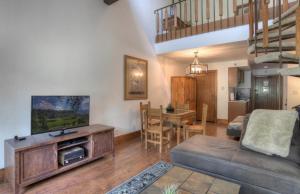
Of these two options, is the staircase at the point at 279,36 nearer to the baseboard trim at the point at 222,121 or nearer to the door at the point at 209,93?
the door at the point at 209,93

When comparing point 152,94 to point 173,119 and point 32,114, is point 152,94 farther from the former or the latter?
point 32,114

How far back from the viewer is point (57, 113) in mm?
2625

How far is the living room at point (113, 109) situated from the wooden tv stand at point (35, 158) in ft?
0.04

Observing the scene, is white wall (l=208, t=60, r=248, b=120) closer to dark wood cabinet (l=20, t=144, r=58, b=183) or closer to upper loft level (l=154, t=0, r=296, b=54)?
upper loft level (l=154, t=0, r=296, b=54)

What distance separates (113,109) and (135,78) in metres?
1.05

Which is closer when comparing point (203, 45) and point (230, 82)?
point (203, 45)

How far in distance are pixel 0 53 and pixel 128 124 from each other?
2.79 metres

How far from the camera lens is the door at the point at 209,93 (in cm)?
651

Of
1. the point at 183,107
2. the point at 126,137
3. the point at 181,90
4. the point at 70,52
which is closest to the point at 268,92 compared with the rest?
the point at 181,90

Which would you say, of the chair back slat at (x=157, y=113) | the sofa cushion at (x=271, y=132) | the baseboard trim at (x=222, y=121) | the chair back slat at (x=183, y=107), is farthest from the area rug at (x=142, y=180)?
A: the baseboard trim at (x=222, y=121)


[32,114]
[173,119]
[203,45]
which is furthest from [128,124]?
[203,45]

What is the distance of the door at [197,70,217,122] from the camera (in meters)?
6.51

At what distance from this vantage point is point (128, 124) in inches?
171

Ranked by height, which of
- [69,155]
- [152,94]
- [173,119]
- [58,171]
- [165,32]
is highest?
[165,32]
